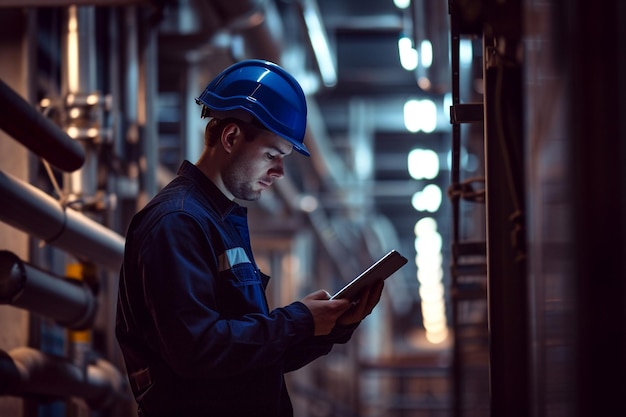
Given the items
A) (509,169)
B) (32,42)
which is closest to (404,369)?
(32,42)

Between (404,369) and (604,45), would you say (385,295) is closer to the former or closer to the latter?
(404,369)

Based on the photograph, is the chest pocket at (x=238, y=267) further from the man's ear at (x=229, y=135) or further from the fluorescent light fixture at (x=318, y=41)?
the fluorescent light fixture at (x=318, y=41)

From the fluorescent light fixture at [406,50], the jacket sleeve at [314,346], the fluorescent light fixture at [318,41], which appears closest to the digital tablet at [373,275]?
the jacket sleeve at [314,346]

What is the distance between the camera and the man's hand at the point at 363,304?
113 inches

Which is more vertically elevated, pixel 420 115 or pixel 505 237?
pixel 420 115

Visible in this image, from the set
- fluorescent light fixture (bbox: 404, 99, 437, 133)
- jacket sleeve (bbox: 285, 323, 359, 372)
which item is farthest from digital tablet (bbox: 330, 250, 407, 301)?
fluorescent light fixture (bbox: 404, 99, 437, 133)

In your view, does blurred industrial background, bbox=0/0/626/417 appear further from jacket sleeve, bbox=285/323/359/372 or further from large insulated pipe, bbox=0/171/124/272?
jacket sleeve, bbox=285/323/359/372

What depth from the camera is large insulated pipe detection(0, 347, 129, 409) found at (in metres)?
4.15

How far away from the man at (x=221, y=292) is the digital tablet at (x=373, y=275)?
3 cm

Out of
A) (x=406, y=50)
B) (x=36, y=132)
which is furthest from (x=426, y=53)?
(x=36, y=132)

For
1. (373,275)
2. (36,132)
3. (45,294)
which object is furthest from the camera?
(45,294)

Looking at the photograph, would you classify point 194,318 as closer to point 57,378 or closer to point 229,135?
point 229,135

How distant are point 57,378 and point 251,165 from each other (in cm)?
229

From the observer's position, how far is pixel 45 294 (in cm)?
435
